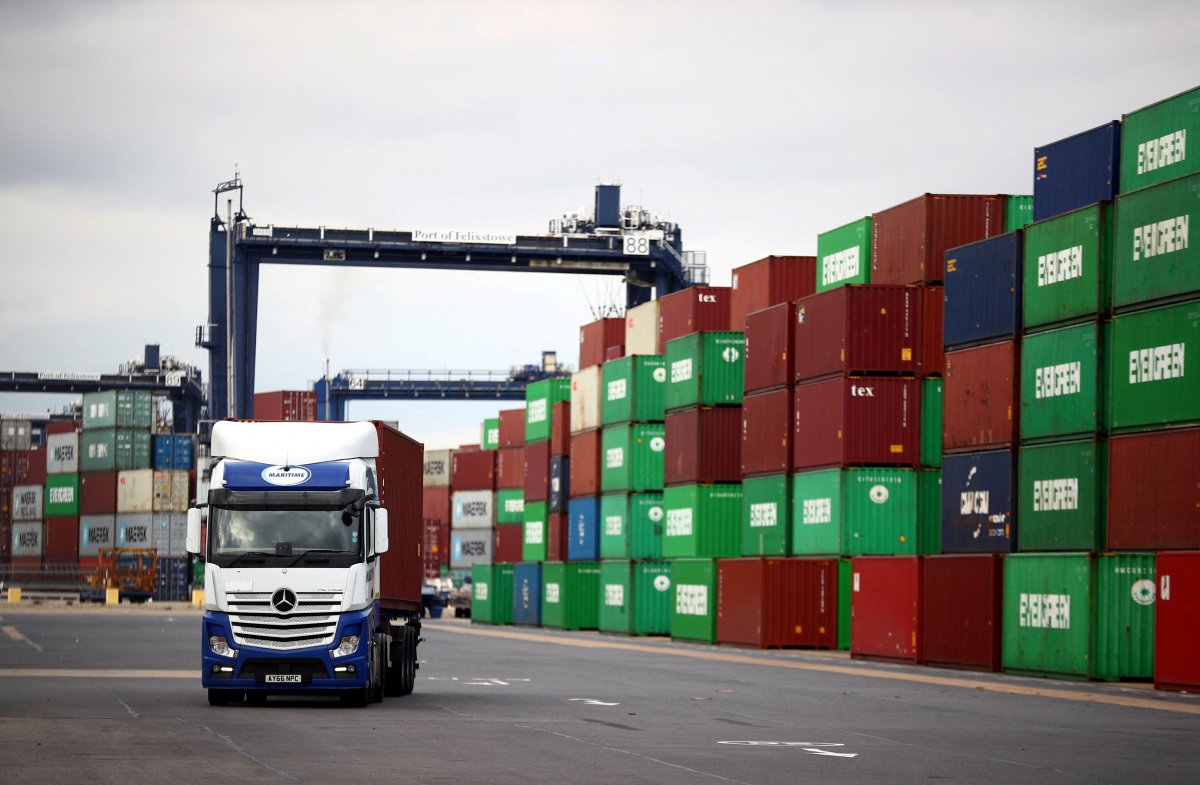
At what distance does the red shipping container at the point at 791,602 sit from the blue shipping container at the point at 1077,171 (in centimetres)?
1292

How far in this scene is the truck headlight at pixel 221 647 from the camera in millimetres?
23203

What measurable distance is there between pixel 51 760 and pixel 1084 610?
21403mm

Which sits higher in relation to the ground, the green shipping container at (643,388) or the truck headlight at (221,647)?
the green shipping container at (643,388)

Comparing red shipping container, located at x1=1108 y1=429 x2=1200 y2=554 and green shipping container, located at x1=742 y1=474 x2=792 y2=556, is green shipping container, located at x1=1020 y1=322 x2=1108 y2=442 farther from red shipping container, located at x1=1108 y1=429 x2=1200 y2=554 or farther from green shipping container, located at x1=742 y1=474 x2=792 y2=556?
green shipping container, located at x1=742 y1=474 x2=792 y2=556

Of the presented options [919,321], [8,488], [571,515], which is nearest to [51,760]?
[919,321]

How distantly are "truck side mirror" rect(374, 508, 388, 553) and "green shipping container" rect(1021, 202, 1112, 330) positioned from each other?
15883mm

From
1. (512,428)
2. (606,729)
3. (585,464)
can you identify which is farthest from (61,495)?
(606,729)

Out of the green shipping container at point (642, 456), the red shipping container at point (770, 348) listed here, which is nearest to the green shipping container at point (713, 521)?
the red shipping container at point (770, 348)

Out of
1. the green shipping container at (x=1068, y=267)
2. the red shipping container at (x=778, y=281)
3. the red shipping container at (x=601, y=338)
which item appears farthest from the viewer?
the red shipping container at (x=601, y=338)

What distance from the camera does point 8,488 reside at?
13350 centimetres

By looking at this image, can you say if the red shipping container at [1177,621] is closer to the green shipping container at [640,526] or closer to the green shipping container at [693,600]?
the green shipping container at [693,600]

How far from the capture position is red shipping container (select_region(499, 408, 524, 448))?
9056 cm

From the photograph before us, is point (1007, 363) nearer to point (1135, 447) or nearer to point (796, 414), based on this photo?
point (1135, 447)

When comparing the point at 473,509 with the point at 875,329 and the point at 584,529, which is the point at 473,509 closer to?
the point at 584,529
